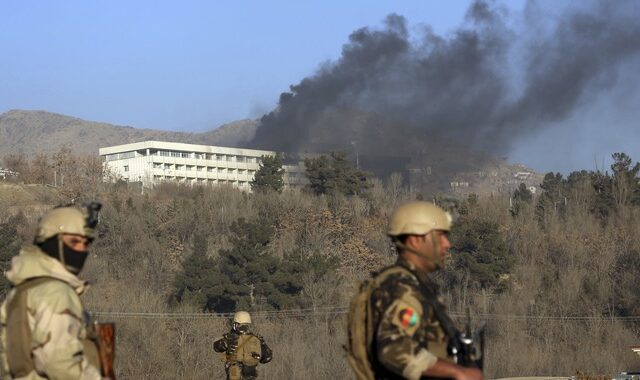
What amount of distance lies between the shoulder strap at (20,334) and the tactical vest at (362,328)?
160 cm

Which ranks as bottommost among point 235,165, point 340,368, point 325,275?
point 340,368

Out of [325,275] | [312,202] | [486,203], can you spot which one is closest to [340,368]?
[325,275]

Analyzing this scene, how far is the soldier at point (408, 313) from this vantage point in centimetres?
591

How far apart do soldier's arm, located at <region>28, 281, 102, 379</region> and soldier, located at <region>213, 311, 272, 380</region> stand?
1173 cm

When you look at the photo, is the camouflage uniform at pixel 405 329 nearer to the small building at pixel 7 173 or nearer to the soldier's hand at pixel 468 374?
the soldier's hand at pixel 468 374

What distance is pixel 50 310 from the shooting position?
6.11 m

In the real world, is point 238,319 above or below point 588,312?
above

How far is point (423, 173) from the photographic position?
422 ft

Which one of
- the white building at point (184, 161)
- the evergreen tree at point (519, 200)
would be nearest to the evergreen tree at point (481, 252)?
the evergreen tree at point (519, 200)

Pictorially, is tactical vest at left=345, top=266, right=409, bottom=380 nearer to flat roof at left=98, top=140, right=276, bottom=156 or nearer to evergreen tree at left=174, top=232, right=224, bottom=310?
evergreen tree at left=174, top=232, right=224, bottom=310

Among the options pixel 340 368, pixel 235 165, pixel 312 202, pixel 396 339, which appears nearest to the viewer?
pixel 396 339

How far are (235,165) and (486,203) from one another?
56892mm

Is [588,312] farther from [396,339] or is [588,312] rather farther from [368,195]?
[396,339]

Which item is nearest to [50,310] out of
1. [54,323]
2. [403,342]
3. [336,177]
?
[54,323]
